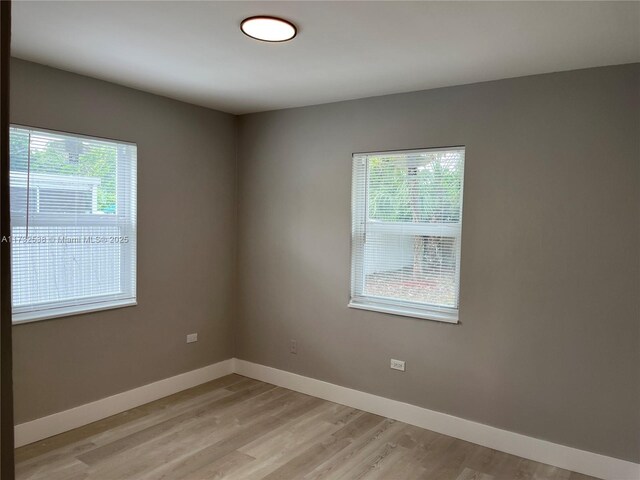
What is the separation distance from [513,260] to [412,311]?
893mm

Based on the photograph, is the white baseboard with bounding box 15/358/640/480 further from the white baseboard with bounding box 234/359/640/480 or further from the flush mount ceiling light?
the flush mount ceiling light

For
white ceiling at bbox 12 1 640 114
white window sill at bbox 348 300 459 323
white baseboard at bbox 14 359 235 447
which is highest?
white ceiling at bbox 12 1 640 114

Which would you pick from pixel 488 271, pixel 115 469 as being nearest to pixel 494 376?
pixel 488 271

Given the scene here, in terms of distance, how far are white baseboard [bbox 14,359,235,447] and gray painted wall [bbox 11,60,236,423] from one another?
0.19ft

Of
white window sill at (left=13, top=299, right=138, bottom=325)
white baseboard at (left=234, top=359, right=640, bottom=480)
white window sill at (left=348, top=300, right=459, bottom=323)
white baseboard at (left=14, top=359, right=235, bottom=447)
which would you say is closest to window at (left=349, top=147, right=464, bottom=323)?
white window sill at (left=348, top=300, right=459, bottom=323)

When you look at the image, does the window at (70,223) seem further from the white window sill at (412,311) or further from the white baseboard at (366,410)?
the white window sill at (412,311)

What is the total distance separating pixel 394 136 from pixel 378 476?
249cm

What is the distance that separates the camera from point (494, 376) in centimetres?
324

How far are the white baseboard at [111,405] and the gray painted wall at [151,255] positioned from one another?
6cm

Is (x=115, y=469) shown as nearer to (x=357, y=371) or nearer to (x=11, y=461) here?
(x=357, y=371)

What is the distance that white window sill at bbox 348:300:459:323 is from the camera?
345 cm

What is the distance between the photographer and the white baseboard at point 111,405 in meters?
3.15

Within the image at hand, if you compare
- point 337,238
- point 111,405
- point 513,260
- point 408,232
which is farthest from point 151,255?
point 513,260

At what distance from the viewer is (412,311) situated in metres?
3.64
